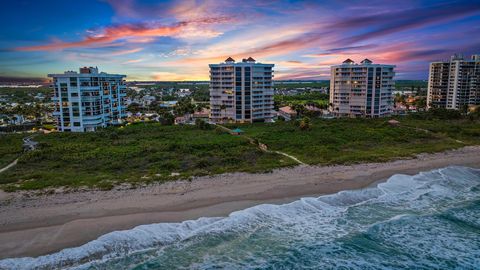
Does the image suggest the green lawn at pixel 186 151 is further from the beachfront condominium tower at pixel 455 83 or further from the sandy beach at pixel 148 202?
the beachfront condominium tower at pixel 455 83

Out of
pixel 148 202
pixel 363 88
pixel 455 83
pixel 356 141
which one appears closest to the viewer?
pixel 148 202

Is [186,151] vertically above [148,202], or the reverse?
[186,151]

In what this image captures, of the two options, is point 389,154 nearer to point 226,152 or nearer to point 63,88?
point 226,152

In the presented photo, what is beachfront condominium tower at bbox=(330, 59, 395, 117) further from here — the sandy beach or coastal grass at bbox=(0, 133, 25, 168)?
coastal grass at bbox=(0, 133, 25, 168)

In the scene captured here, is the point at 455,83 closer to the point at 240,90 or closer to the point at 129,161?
the point at 240,90

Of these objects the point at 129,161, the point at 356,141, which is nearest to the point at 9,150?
the point at 129,161

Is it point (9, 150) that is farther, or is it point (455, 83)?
point (455, 83)
